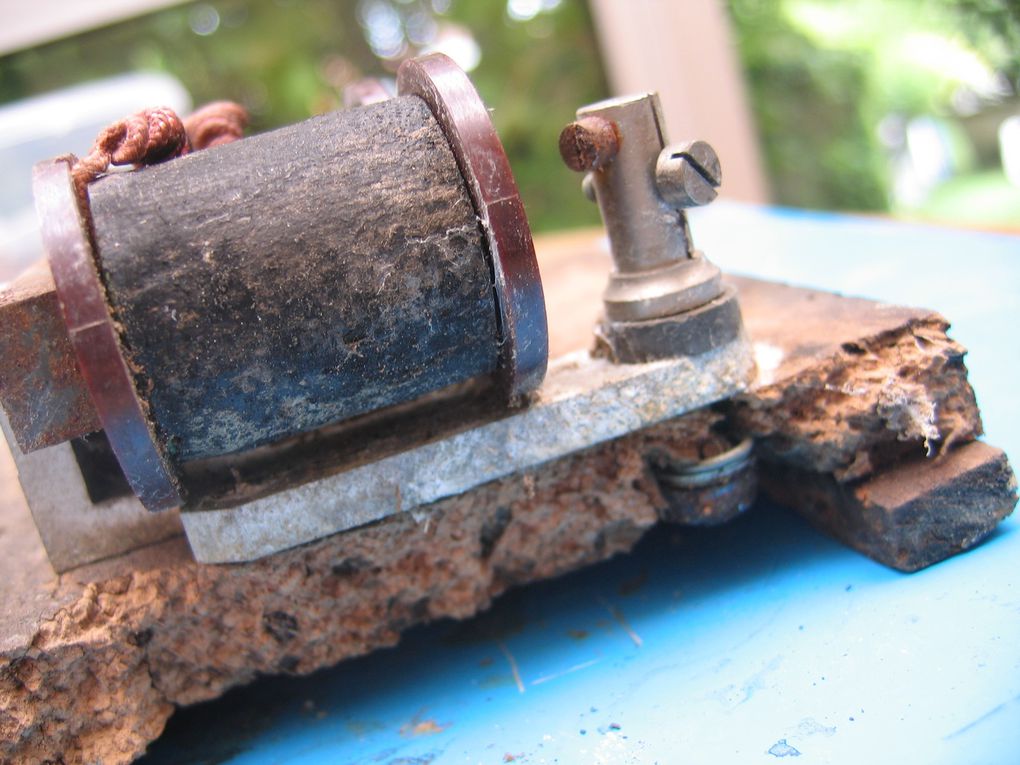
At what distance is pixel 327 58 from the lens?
5.61 meters

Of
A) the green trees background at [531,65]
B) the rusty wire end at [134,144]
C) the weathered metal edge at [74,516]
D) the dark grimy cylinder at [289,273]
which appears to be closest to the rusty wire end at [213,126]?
the rusty wire end at [134,144]

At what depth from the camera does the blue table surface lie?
1.30 metres

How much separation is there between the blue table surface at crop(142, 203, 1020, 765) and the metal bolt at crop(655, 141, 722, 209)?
805mm

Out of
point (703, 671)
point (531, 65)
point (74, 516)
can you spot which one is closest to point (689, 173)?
point (703, 671)

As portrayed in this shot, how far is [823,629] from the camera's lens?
154 centimetres

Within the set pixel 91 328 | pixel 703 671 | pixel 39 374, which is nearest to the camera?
pixel 91 328

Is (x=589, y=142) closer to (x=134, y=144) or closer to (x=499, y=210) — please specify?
(x=499, y=210)

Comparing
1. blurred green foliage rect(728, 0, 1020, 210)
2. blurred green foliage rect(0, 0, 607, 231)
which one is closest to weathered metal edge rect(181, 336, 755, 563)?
blurred green foliage rect(728, 0, 1020, 210)

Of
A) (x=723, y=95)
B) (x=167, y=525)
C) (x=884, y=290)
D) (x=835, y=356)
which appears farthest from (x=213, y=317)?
(x=723, y=95)

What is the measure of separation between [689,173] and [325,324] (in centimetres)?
73

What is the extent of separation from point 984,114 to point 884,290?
1689 mm

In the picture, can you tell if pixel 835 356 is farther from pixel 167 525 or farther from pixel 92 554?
pixel 92 554

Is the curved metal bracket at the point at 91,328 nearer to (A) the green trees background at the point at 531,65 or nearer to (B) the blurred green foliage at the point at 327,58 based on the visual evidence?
(A) the green trees background at the point at 531,65

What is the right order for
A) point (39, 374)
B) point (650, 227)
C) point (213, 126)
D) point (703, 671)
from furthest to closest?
point (213, 126) → point (650, 227) → point (703, 671) → point (39, 374)
